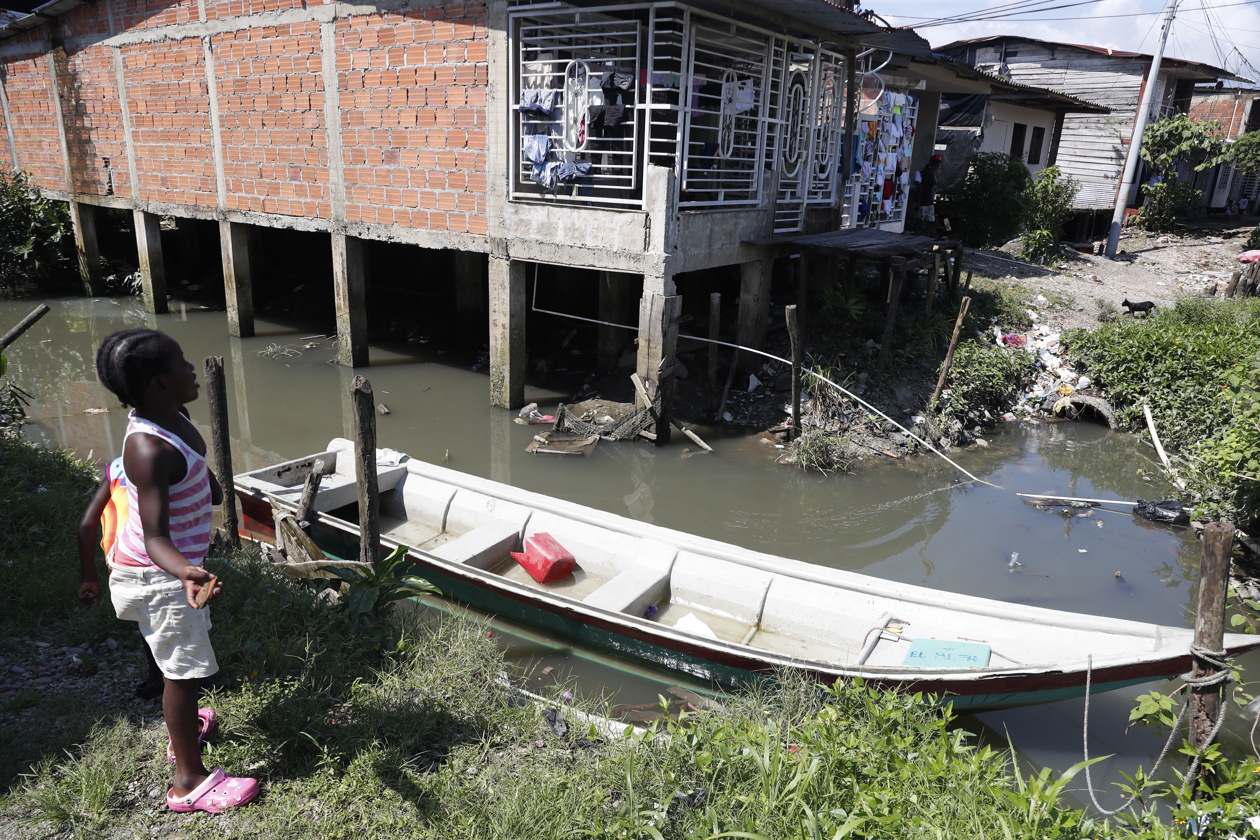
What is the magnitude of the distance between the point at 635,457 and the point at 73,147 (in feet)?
45.7

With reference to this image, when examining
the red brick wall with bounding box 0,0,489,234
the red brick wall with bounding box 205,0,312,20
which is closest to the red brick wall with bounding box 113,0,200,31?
the red brick wall with bounding box 0,0,489,234

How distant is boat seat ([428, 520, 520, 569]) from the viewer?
5.78 m

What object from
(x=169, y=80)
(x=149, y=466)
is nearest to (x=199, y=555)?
(x=149, y=466)

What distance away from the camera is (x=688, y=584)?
564 centimetres

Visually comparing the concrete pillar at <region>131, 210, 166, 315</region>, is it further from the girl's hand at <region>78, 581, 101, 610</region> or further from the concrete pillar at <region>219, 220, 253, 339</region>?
the girl's hand at <region>78, 581, 101, 610</region>

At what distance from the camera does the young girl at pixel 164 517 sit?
2.61 meters

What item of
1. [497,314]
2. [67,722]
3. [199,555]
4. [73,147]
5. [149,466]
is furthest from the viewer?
[73,147]

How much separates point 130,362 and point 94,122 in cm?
1564

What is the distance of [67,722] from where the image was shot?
136 inches

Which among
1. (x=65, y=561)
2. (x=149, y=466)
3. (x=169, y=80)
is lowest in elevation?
(x=65, y=561)

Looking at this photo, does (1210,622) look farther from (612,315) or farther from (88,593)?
(612,315)

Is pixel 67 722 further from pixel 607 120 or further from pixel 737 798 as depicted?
pixel 607 120

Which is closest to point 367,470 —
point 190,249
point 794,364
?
point 794,364

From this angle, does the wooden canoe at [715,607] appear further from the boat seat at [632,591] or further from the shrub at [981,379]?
the shrub at [981,379]
